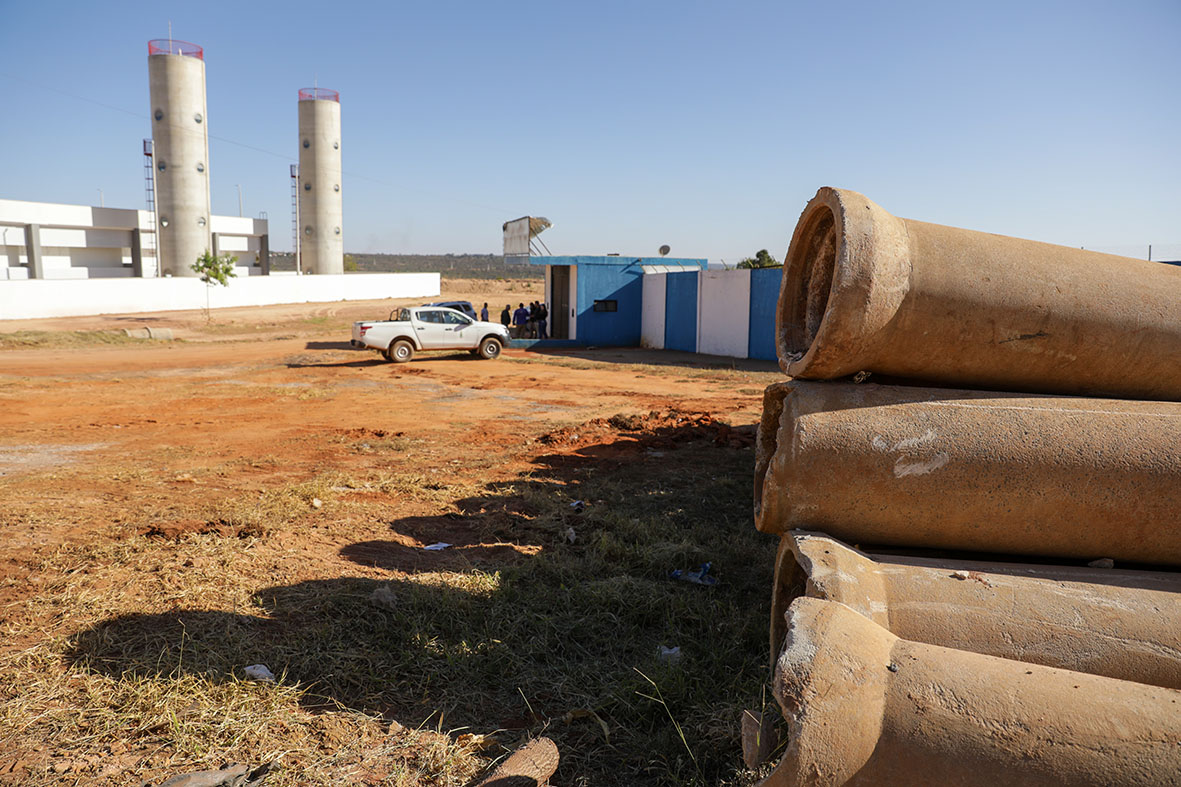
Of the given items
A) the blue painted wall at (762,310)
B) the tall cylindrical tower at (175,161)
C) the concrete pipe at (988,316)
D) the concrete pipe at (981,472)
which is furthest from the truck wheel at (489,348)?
the tall cylindrical tower at (175,161)

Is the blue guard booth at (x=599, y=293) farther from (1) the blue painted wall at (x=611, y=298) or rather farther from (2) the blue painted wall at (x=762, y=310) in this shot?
(2) the blue painted wall at (x=762, y=310)

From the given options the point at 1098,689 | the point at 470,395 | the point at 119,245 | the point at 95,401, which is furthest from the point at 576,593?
the point at 119,245

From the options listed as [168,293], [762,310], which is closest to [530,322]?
[762,310]

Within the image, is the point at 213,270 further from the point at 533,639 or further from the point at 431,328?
the point at 533,639

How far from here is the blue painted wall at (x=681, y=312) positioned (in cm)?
2662

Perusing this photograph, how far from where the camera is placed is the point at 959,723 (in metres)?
2.31

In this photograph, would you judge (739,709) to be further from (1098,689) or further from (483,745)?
(1098,689)

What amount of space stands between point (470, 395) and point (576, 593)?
36.9 ft

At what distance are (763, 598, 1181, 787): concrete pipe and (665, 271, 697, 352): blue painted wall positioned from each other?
24.4 metres

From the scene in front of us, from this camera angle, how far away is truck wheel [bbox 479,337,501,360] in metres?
22.8

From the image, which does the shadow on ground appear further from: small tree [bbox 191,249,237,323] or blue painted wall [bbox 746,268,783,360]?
small tree [bbox 191,249,237,323]

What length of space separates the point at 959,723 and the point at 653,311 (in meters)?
26.9

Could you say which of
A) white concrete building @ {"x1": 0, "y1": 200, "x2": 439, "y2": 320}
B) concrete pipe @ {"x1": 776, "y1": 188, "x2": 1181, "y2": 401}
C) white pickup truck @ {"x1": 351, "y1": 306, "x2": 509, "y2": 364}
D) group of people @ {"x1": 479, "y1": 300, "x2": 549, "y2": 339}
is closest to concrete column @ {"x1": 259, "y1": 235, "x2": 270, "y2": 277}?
white concrete building @ {"x1": 0, "y1": 200, "x2": 439, "y2": 320}

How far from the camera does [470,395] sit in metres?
16.2
